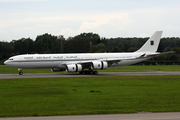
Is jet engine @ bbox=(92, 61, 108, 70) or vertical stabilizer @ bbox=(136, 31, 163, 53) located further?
vertical stabilizer @ bbox=(136, 31, 163, 53)

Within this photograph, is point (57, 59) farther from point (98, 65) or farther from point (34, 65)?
point (98, 65)

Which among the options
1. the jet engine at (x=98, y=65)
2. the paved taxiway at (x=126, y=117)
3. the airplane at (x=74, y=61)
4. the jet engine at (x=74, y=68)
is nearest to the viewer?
the paved taxiway at (x=126, y=117)

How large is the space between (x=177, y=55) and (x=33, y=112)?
342ft

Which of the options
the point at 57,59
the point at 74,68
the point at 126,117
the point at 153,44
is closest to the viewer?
the point at 126,117

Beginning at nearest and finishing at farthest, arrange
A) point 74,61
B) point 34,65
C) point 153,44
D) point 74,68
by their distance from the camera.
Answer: point 74,68 → point 34,65 → point 74,61 → point 153,44

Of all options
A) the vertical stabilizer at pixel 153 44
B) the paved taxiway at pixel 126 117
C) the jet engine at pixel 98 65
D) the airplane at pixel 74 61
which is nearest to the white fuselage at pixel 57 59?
the airplane at pixel 74 61

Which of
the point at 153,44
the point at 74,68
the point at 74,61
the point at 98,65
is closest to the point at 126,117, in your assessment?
the point at 74,68

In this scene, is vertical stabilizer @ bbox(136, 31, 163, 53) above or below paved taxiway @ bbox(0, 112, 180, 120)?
above

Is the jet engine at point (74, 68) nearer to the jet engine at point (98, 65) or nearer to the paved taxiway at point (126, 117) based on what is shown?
the jet engine at point (98, 65)

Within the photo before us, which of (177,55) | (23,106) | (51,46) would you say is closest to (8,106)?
(23,106)

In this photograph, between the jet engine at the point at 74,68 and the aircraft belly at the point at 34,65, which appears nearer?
the jet engine at the point at 74,68

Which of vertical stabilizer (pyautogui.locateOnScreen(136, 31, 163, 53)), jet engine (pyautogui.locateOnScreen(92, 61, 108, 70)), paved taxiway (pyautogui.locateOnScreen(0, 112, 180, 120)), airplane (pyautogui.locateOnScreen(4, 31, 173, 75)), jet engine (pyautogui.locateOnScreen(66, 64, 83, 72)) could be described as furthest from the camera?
vertical stabilizer (pyautogui.locateOnScreen(136, 31, 163, 53))

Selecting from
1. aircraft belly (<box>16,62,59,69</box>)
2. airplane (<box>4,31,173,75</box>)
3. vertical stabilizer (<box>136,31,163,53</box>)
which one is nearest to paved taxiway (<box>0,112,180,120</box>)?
airplane (<box>4,31,173,75</box>)

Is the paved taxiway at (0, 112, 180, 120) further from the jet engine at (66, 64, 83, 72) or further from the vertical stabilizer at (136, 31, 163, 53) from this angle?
the vertical stabilizer at (136, 31, 163, 53)
